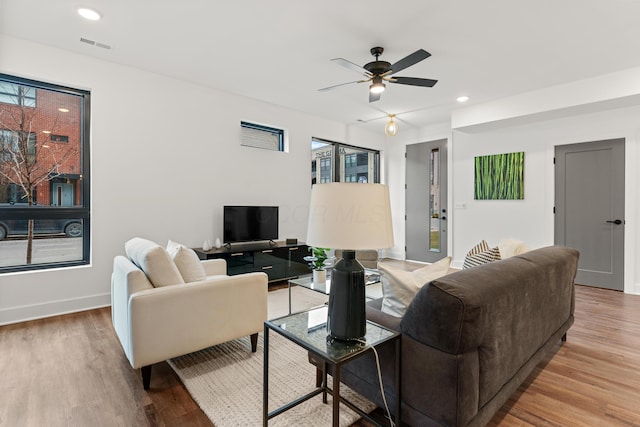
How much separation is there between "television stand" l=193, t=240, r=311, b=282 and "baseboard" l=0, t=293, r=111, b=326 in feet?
3.70

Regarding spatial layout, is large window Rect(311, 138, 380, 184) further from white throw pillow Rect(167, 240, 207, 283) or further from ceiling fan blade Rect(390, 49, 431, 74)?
white throw pillow Rect(167, 240, 207, 283)

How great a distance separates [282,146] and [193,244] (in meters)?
2.11

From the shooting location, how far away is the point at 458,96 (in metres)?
4.46

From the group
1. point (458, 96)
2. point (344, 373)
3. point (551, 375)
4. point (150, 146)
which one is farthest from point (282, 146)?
point (551, 375)

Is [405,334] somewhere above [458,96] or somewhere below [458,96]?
below

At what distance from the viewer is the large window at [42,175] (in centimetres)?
307

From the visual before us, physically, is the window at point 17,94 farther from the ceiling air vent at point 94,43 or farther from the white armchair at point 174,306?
the white armchair at point 174,306

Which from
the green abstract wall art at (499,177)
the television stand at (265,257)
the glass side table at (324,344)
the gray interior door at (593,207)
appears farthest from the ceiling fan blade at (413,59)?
the gray interior door at (593,207)

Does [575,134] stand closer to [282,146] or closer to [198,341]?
[282,146]

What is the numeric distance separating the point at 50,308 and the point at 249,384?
255cm

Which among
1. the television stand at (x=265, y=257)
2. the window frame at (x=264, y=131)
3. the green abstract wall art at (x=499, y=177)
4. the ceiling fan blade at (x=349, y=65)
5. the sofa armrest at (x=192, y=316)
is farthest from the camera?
the green abstract wall art at (x=499, y=177)

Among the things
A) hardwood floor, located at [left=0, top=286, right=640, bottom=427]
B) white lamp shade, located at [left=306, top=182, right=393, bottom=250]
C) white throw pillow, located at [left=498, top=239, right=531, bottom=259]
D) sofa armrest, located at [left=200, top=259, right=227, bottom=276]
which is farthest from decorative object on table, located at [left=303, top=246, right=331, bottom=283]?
white lamp shade, located at [left=306, top=182, right=393, bottom=250]

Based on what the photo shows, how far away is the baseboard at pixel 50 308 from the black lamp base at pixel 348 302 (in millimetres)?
3211

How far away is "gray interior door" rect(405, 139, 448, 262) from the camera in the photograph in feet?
19.6
